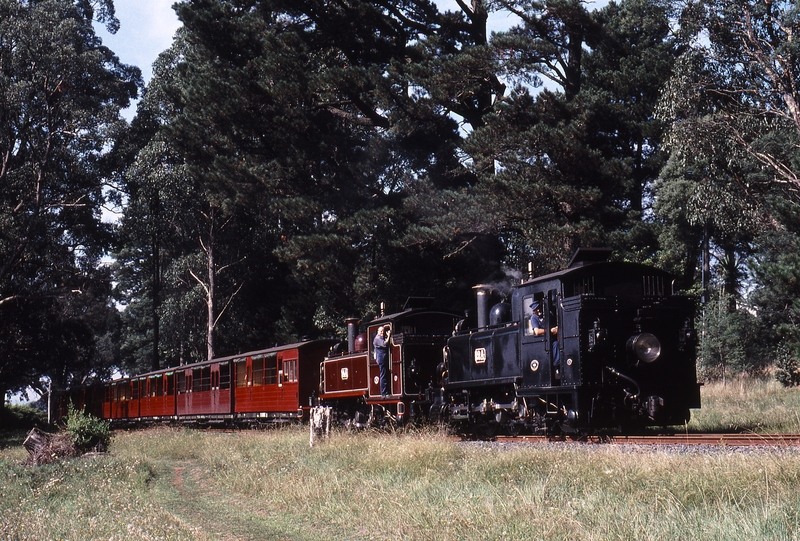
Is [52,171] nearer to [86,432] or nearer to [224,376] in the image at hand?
[224,376]

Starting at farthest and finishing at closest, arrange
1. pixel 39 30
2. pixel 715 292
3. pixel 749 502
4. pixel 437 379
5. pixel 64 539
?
1. pixel 715 292
2. pixel 39 30
3. pixel 437 379
4. pixel 64 539
5. pixel 749 502

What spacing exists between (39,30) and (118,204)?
40.6 ft

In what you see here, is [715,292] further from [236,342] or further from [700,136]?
[236,342]

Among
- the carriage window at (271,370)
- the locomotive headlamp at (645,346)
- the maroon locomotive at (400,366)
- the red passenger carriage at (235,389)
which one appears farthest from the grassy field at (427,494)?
the carriage window at (271,370)

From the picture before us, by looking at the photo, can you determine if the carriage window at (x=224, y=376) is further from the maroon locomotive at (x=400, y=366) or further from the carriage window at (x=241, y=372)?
the maroon locomotive at (x=400, y=366)

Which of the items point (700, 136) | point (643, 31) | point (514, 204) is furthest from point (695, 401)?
point (643, 31)

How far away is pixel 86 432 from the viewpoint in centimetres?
2008

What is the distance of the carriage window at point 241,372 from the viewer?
28.1 metres

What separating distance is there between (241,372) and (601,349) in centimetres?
1761

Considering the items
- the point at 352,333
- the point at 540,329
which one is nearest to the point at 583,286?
the point at 540,329

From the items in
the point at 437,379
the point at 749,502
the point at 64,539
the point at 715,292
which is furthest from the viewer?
the point at 715,292

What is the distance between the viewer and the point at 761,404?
19172mm

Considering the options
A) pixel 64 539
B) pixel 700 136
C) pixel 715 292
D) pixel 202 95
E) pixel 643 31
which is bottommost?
→ pixel 64 539

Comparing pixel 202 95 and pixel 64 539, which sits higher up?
pixel 202 95
